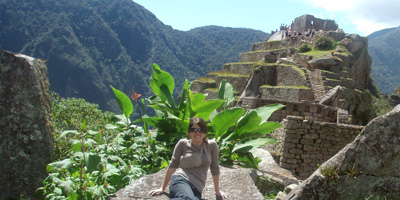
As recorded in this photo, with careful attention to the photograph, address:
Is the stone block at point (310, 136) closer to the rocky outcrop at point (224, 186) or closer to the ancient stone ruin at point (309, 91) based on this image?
the ancient stone ruin at point (309, 91)

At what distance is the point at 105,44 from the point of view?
251ft

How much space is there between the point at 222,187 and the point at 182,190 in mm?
630

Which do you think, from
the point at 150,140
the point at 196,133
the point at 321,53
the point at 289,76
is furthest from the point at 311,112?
the point at 321,53

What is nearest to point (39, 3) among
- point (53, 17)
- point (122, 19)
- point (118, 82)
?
point (53, 17)

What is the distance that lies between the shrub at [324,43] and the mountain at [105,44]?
1326 inches

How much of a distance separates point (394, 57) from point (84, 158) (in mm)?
87409

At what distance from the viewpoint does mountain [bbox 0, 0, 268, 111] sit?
202 ft

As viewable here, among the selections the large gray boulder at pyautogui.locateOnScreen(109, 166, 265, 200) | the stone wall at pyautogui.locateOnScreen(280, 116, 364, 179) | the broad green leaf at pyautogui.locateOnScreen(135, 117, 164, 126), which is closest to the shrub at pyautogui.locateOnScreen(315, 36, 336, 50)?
the stone wall at pyautogui.locateOnScreen(280, 116, 364, 179)

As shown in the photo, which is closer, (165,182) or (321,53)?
(165,182)

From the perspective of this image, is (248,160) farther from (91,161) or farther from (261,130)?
(91,161)

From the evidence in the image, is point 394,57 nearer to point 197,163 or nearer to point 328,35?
point 328,35

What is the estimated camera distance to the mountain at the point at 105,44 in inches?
2425

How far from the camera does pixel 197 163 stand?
2.95 m

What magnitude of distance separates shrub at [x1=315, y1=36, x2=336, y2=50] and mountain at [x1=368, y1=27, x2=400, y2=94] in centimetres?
4532
